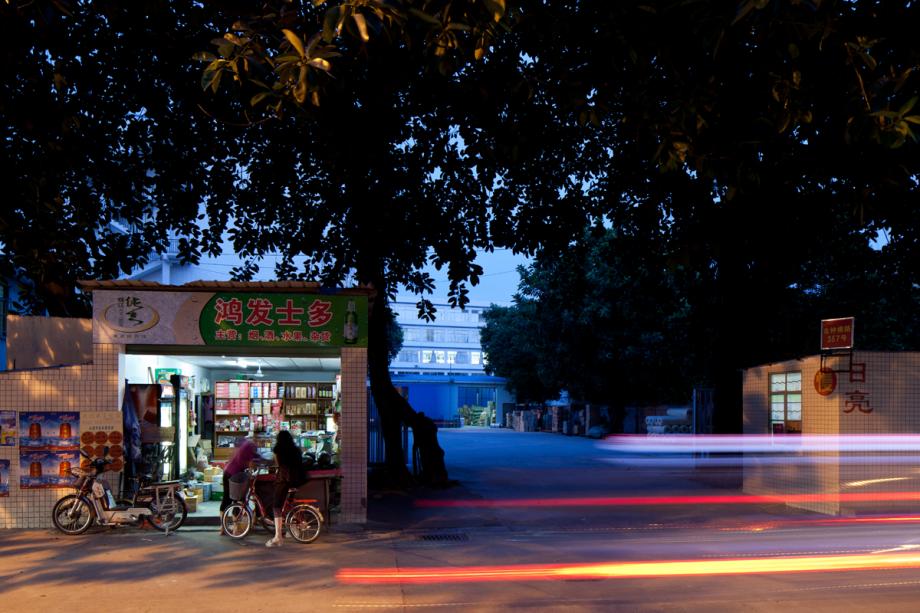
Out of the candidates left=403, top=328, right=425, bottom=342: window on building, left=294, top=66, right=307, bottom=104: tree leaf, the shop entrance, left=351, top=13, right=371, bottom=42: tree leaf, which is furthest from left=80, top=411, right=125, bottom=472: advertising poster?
left=403, top=328, right=425, bottom=342: window on building

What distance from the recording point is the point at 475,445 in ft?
122

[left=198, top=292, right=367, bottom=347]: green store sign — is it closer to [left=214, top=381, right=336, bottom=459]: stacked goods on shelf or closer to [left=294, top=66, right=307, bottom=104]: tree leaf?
[left=214, top=381, right=336, bottom=459]: stacked goods on shelf

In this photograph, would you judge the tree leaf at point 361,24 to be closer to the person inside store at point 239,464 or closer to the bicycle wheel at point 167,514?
the person inside store at point 239,464

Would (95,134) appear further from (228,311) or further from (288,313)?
(288,313)

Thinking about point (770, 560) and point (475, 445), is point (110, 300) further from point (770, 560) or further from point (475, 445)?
point (475, 445)

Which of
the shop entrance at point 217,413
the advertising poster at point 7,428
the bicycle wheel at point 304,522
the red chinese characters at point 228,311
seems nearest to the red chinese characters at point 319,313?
the shop entrance at point 217,413

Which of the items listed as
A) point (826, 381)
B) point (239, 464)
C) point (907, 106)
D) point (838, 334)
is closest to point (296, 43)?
point (907, 106)

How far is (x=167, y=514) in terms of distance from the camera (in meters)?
12.6

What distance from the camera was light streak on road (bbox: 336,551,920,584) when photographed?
31.6 ft

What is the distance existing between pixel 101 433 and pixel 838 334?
12.0 m

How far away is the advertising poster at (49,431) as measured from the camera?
42.2 feet

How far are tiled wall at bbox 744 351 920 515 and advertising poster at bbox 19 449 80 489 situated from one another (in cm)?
1231

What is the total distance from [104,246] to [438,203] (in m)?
6.58

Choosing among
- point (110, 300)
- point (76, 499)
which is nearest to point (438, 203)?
point (110, 300)
